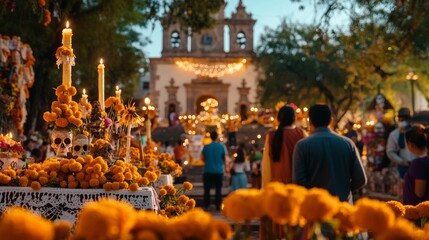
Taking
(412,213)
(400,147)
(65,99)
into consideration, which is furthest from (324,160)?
(400,147)

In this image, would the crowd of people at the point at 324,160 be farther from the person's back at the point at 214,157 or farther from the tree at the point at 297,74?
the tree at the point at 297,74

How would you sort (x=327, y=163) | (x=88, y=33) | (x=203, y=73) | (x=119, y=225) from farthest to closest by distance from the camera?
(x=203, y=73) → (x=88, y=33) → (x=327, y=163) → (x=119, y=225)

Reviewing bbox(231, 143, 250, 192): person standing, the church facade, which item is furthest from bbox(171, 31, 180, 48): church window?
bbox(231, 143, 250, 192): person standing

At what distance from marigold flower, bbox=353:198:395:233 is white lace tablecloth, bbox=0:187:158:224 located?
3.74m

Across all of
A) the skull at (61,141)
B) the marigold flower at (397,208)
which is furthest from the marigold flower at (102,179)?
the marigold flower at (397,208)

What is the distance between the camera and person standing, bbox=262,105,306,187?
638cm

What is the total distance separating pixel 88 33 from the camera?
72.5 ft

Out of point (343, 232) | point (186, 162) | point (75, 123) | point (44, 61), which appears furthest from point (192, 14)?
point (343, 232)

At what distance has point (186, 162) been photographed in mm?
28234

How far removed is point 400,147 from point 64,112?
646 centimetres

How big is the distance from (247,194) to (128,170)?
399cm

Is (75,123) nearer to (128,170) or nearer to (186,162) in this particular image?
(128,170)

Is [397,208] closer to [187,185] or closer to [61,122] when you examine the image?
[61,122]

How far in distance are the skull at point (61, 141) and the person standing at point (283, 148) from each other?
6.08 feet
